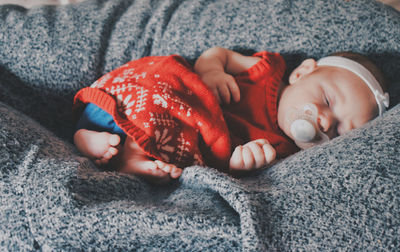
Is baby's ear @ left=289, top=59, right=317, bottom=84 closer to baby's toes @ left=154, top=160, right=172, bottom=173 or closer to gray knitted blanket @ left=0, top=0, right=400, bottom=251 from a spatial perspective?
gray knitted blanket @ left=0, top=0, right=400, bottom=251

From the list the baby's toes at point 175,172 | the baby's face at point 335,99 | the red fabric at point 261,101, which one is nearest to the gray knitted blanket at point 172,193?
the baby's toes at point 175,172

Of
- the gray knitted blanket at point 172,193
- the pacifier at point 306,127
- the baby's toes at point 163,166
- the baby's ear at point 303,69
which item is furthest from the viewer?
the baby's ear at point 303,69

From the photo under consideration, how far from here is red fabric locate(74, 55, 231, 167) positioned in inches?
26.5

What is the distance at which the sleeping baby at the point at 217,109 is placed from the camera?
2.25 ft

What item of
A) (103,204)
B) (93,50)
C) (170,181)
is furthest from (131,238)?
(93,50)

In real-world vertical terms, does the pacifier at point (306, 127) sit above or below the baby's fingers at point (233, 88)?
below

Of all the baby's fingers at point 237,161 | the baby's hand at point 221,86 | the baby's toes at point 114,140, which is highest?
the baby's hand at point 221,86

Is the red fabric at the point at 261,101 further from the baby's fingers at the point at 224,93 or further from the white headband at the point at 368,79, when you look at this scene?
the white headband at the point at 368,79

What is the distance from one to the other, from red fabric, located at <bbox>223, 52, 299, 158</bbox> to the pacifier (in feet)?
0.19

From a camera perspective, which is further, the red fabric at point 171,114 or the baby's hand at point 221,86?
the baby's hand at point 221,86

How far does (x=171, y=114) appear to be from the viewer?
708mm

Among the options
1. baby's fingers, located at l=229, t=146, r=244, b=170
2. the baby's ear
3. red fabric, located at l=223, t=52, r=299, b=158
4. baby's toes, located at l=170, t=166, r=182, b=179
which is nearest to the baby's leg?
baby's toes, located at l=170, t=166, r=182, b=179

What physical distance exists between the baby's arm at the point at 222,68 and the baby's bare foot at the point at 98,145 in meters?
0.32

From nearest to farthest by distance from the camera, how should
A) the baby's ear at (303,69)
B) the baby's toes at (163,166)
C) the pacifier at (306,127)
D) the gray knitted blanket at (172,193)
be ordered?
the gray knitted blanket at (172,193) → the baby's toes at (163,166) → the pacifier at (306,127) → the baby's ear at (303,69)
